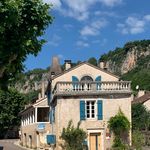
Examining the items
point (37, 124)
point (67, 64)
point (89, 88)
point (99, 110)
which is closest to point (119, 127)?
point (99, 110)

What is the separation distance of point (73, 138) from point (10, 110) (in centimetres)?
4137

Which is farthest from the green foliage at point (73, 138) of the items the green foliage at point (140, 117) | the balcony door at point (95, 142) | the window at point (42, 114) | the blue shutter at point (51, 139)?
the green foliage at point (140, 117)

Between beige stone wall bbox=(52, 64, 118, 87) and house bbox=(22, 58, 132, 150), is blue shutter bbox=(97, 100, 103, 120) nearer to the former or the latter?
house bbox=(22, 58, 132, 150)

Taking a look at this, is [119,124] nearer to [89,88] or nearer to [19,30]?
[89,88]

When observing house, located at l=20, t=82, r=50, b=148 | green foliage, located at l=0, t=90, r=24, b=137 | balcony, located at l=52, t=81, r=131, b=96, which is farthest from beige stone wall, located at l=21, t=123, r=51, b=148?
green foliage, located at l=0, t=90, r=24, b=137

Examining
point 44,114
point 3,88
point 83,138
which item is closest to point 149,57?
point 44,114

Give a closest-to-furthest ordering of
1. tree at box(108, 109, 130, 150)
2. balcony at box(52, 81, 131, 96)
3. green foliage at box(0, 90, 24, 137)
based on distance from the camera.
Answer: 1. tree at box(108, 109, 130, 150)
2. balcony at box(52, 81, 131, 96)
3. green foliage at box(0, 90, 24, 137)

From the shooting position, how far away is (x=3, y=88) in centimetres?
1636

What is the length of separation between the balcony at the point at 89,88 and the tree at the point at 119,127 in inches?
98.4

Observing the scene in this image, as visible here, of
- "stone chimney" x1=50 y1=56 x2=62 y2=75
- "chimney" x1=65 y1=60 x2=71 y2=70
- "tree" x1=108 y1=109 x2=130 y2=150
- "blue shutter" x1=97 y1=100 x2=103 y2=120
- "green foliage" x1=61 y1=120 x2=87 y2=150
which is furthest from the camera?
"stone chimney" x1=50 y1=56 x2=62 y2=75

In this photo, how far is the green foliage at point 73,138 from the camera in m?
42.8

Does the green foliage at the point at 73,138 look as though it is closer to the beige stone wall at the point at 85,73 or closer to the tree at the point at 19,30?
the beige stone wall at the point at 85,73

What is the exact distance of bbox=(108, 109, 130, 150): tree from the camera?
4453 centimetres

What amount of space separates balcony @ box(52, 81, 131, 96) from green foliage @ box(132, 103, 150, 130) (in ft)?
68.7
